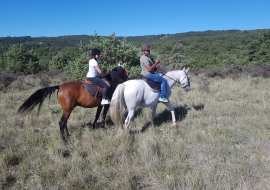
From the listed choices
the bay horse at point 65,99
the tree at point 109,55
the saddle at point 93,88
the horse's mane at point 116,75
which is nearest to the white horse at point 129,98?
the horse's mane at point 116,75

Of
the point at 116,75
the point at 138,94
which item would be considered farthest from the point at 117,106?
the point at 116,75

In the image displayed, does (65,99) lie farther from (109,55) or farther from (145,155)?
(109,55)

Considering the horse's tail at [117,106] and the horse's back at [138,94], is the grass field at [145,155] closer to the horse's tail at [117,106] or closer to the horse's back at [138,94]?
the horse's tail at [117,106]

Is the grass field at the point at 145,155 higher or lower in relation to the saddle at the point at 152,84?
lower

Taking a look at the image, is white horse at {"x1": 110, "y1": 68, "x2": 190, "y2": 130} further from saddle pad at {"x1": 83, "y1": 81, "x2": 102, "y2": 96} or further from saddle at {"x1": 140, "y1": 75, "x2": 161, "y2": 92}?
saddle pad at {"x1": 83, "y1": 81, "x2": 102, "y2": 96}

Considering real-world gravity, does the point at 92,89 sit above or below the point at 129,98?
above

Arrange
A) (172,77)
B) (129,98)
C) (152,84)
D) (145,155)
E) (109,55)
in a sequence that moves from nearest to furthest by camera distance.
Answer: (145,155), (129,98), (152,84), (172,77), (109,55)

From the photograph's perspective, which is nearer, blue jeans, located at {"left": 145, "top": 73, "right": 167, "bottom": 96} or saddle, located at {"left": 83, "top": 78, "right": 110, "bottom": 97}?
saddle, located at {"left": 83, "top": 78, "right": 110, "bottom": 97}

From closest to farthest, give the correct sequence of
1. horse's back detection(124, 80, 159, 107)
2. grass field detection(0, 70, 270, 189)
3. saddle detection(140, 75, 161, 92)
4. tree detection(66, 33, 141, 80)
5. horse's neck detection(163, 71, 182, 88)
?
grass field detection(0, 70, 270, 189), horse's back detection(124, 80, 159, 107), saddle detection(140, 75, 161, 92), horse's neck detection(163, 71, 182, 88), tree detection(66, 33, 141, 80)

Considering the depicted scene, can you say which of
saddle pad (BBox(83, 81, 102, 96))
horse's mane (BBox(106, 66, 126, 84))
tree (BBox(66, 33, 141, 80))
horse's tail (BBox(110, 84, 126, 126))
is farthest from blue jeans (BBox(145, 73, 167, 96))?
tree (BBox(66, 33, 141, 80))

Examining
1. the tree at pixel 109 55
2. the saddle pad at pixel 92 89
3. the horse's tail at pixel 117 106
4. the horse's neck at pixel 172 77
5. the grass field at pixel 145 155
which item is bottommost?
the grass field at pixel 145 155

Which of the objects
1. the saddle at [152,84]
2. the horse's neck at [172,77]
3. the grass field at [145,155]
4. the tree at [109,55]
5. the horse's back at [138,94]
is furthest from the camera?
the tree at [109,55]

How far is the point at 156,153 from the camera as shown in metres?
→ 3.61

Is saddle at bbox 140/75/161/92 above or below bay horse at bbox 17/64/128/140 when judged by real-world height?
above
